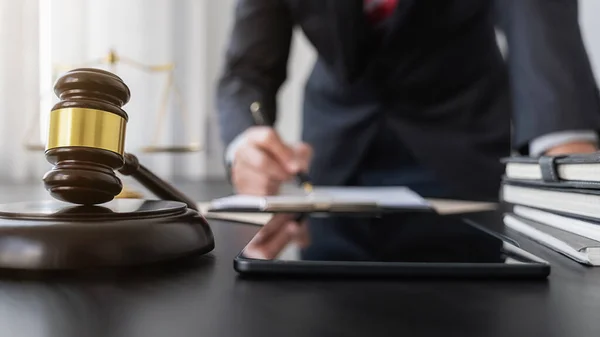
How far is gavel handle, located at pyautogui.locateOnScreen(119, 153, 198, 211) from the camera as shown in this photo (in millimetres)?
340

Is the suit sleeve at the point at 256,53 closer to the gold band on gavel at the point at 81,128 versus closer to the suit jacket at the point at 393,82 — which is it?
the suit jacket at the point at 393,82

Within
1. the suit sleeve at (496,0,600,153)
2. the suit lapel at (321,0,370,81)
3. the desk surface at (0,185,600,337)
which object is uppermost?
the suit lapel at (321,0,370,81)

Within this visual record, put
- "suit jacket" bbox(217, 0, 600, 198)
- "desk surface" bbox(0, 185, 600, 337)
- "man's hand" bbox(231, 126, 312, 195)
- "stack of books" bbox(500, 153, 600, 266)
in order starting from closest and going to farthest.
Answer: "desk surface" bbox(0, 185, 600, 337), "stack of books" bbox(500, 153, 600, 266), "man's hand" bbox(231, 126, 312, 195), "suit jacket" bbox(217, 0, 600, 198)

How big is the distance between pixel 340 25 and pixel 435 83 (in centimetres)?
26

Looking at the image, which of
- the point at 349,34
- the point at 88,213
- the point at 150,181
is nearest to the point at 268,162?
the point at 349,34

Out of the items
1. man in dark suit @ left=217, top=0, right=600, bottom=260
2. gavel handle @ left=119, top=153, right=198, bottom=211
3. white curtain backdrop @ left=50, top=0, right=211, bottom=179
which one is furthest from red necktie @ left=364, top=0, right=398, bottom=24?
white curtain backdrop @ left=50, top=0, right=211, bottom=179

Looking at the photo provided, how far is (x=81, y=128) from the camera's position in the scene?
27 cm

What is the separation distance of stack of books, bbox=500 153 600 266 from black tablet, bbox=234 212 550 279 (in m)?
0.03

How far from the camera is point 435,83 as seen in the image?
116 centimetres

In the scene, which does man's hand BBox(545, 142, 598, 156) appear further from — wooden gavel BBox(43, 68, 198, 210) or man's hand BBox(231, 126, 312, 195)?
wooden gavel BBox(43, 68, 198, 210)

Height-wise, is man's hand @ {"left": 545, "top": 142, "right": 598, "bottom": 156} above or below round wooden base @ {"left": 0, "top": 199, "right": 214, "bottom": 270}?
above

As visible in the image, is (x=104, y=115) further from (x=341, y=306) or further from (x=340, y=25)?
(x=340, y=25)

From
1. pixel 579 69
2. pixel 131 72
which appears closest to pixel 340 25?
pixel 579 69

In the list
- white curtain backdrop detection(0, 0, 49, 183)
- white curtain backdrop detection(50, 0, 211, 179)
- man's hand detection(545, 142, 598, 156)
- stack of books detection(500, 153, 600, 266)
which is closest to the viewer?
stack of books detection(500, 153, 600, 266)
